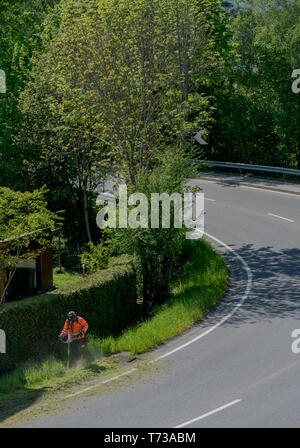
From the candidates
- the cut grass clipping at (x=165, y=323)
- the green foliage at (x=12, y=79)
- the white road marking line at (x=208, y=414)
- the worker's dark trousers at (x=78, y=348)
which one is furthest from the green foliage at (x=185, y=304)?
the green foliage at (x=12, y=79)

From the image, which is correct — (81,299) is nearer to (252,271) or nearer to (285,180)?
(252,271)

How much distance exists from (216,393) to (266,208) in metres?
19.6

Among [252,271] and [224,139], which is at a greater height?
[224,139]

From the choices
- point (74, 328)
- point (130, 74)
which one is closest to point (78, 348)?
point (74, 328)

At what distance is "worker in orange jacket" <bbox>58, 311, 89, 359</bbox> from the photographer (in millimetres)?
16250

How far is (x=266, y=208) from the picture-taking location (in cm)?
3192

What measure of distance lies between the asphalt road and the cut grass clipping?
502 mm

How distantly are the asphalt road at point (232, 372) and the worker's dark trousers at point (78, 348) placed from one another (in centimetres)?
193

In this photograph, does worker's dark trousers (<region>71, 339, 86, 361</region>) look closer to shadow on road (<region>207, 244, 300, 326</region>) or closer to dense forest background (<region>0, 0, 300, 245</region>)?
shadow on road (<region>207, 244, 300, 326</region>)

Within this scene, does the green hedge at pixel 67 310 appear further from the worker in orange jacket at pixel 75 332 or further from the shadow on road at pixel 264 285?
the shadow on road at pixel 264 285

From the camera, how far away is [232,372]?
A: 14.6 metres

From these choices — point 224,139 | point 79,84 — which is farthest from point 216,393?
point 224,139

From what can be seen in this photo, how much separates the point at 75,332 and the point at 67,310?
1.90 meters

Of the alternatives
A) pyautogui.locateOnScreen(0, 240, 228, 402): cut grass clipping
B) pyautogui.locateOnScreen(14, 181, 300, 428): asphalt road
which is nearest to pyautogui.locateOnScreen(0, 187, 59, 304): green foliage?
pyautogui.locateOnScreen(0, 240, 228, 402): cut grass clipping
